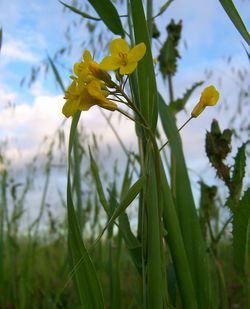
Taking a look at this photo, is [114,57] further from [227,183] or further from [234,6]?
[227,183]

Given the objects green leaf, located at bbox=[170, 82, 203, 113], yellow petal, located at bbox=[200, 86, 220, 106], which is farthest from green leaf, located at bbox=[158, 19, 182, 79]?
yellow petal, located at bbox=[200, 86, 220, 106]

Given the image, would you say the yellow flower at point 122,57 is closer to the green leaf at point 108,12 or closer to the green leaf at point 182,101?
the green leaf at point 108,12

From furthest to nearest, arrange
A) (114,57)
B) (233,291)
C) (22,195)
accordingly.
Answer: (22,195), (233,291), (114,57)

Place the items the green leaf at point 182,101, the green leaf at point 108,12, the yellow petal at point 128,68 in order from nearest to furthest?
the yellow petal at point 128,68 → the green leaf at point 108,12 → the green leaf at point 182,101

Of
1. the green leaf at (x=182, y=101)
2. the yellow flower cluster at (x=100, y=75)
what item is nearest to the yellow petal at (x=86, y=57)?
the yellow flower cluster at (x=100, y=75)

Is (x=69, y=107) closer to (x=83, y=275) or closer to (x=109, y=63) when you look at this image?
(x=109, y=63)

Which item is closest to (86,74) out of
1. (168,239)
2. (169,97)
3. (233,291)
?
(168,239)

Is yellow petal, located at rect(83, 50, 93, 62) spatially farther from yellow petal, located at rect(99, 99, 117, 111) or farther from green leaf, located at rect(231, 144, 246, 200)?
green leaf, located at rect(231, 144, 246, 200)

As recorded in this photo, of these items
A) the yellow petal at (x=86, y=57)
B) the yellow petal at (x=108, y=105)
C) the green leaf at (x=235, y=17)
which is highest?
the green leaf at (x=235, y=17)
